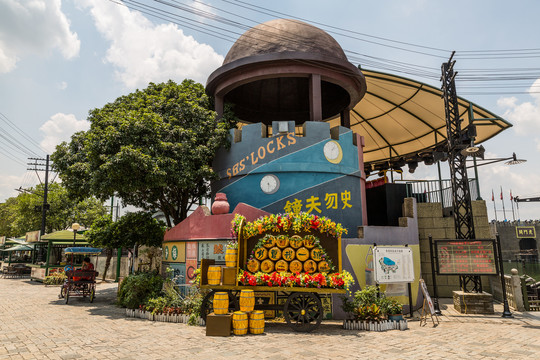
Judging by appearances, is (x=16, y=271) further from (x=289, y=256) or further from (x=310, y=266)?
(x=310, y=266)

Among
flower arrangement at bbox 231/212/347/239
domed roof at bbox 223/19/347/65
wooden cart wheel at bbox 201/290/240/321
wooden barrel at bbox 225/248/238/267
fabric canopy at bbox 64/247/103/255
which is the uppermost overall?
domed roof at bbox 223/19/347/65

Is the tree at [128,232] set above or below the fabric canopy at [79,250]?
above

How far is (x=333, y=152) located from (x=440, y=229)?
8.98 meters

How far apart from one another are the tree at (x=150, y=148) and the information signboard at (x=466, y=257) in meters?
10.8

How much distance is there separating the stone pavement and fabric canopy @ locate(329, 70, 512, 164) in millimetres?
13099

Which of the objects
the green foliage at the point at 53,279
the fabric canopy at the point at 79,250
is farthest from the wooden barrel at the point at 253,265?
the green foliage at the point at 53,279

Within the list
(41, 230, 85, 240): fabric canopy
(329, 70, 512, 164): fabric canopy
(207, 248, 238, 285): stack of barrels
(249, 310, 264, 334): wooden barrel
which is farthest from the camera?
(41, 230, 85, 240): fabric canopy

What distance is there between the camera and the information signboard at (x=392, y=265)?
1235 centimetres

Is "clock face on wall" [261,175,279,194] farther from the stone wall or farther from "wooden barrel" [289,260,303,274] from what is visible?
the stone wall

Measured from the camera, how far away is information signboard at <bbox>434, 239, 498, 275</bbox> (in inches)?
560

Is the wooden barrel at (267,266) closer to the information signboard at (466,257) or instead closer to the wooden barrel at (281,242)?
the wooden barrel at (281,242)

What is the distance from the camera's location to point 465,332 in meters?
11.0

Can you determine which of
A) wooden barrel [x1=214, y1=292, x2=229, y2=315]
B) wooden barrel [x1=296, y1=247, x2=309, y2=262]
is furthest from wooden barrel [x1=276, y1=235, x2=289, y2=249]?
wooden barrel [x1=214, y1=292, x2=229, y2=315]

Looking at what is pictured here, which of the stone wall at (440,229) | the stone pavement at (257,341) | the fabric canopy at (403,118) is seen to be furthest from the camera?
the fabric canopy at (403,118)
